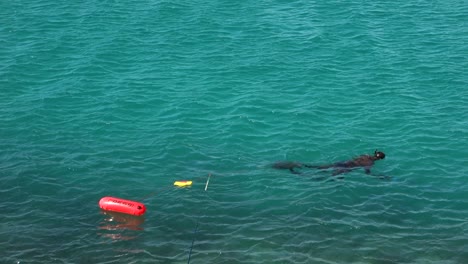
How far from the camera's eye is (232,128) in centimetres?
3662

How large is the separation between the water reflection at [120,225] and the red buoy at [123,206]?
254mm

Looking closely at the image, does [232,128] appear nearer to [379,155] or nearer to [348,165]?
[348,165]

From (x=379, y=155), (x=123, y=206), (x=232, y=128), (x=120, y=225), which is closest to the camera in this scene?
(x=120, y=225)

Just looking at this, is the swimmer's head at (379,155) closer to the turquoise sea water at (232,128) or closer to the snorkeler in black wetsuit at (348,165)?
the snorkeler in black wetsuit at (348,165)

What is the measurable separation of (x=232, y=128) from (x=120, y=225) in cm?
1128

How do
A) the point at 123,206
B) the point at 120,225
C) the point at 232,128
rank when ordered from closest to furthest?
1. the point at 120,225
2. the point at 123,206
3. the point at 232,128

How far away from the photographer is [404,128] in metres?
35.9

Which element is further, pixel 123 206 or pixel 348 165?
pixel 348 165

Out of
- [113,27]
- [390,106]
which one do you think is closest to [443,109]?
[390,106]

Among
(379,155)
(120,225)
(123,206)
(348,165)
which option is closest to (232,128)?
(348,165)

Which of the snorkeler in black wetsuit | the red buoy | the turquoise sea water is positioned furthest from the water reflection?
the snorkeler in black wetsuit

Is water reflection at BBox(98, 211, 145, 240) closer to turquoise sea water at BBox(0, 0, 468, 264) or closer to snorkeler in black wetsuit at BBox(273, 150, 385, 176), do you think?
turquoise sea water at BBox(0, 0, 468, 264)

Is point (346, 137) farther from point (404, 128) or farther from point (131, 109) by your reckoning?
point (131, 109)

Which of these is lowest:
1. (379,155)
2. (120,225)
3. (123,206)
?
(379,155)
